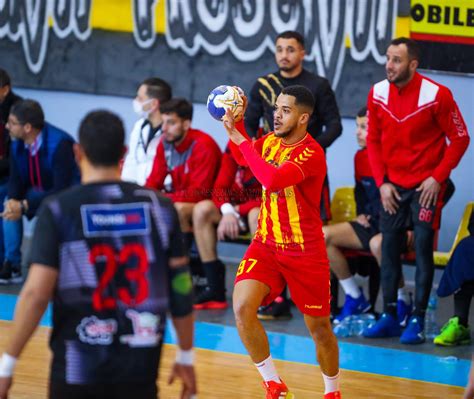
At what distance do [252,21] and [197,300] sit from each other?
270 cm

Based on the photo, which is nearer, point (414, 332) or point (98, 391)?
point (98, 391)

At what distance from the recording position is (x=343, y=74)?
30.1 feet

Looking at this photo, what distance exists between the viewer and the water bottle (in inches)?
302

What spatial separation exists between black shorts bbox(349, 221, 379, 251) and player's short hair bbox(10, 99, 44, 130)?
2.61 metres

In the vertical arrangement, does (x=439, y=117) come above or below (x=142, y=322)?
above

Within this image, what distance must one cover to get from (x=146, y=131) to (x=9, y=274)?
1671 mm

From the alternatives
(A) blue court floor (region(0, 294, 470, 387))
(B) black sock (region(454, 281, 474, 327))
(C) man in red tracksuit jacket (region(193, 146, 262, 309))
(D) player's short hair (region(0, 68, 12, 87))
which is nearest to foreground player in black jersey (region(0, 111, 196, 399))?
(A) blue court floor (region(0, 294, 470, 387))

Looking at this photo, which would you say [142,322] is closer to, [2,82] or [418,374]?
[418,374]

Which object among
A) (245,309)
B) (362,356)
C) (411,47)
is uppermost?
(411,47)

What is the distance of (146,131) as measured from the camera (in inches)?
340

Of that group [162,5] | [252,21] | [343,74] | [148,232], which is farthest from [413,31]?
[148,232]

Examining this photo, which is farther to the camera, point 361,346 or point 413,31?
point 413,31

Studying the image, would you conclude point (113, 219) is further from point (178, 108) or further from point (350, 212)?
point (350, 212)

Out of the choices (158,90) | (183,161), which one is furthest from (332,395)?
(158,90)
